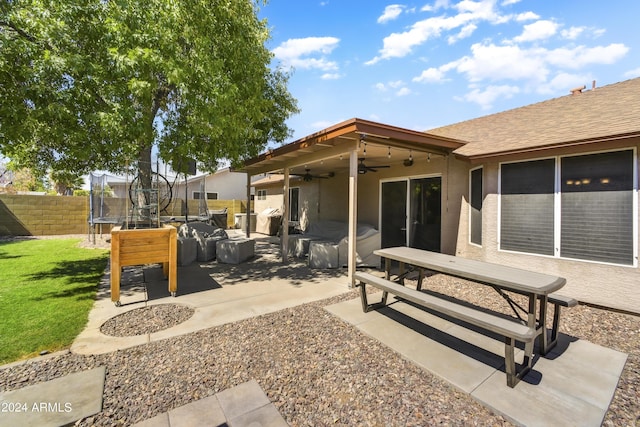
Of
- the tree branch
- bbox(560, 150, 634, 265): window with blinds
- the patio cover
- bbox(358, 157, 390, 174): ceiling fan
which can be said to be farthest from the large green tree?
bbox(560, 150, 634, 265): window with blinds

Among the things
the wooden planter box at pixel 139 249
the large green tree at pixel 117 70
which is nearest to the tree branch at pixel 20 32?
the large green tree at pixel 117 70

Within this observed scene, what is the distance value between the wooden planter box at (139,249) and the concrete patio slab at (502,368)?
3.02 m

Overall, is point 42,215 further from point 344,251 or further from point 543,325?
point 543,325

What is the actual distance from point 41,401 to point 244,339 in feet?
5.52

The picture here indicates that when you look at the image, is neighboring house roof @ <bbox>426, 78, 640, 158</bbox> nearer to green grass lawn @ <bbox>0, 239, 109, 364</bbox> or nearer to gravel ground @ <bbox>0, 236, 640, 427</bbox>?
gravel ground @ <bbox>0, 236, 640, 427</bbox>

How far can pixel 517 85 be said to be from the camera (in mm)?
10875

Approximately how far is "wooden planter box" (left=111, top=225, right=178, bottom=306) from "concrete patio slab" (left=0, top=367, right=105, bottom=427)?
1.92 meters

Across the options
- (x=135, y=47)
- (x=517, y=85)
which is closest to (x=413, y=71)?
(x=517, y=85)

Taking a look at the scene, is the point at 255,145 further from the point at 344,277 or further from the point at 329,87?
the point at 344,277

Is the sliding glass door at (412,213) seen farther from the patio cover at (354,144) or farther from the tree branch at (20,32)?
the tree branch at (20,32)

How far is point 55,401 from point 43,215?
45.3 ft

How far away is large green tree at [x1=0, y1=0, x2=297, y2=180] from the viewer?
4.48 metres

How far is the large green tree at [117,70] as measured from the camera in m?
4.48

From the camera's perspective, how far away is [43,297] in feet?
14.7
